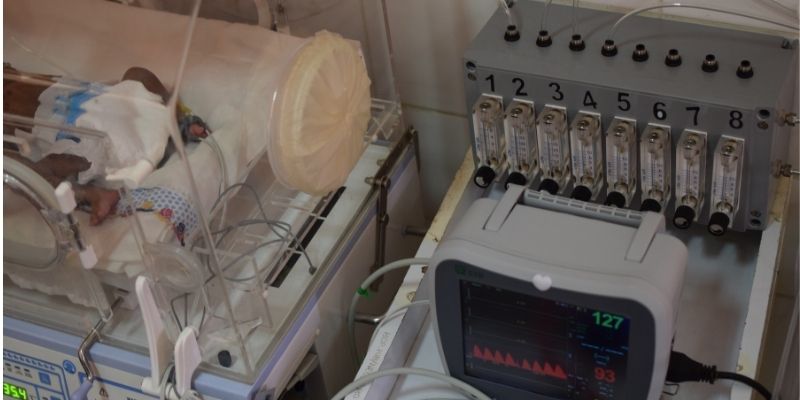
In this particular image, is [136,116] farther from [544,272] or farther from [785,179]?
[785,179]

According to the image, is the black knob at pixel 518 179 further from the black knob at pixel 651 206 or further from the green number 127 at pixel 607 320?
the green number 127 at pixel 607 320

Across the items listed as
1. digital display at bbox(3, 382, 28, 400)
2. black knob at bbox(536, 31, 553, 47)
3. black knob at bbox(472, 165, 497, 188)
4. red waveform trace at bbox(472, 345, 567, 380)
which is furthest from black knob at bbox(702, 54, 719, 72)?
digital display at bbox(3, 382, 28, 400)

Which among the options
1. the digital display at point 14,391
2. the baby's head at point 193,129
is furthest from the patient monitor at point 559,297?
the digital display at point 14,391

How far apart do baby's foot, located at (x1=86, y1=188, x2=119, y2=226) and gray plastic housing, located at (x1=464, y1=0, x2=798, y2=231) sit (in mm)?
524

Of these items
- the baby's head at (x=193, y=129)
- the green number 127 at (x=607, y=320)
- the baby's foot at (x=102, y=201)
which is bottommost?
the green number 127 at (x=607, y=320)

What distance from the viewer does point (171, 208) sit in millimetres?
1172

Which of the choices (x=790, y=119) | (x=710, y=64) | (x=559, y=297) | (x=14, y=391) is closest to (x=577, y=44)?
(x=710, y=64)

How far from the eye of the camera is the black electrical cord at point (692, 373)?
110cm

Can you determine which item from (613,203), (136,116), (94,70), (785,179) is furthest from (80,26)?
(785,179)

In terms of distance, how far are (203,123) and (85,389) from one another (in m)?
0.44

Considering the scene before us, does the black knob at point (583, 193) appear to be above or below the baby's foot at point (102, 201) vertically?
below

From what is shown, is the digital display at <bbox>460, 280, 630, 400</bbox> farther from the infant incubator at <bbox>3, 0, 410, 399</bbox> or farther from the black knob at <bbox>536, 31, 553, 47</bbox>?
the black knob at <bbox>536, 31, 553, 47</bbox>

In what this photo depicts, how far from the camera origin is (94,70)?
4.31 feet

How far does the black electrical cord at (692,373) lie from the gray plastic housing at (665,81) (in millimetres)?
255
